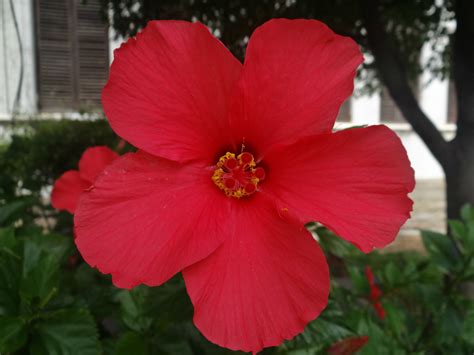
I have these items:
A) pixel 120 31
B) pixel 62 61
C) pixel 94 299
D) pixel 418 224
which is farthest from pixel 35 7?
pixel 94 299

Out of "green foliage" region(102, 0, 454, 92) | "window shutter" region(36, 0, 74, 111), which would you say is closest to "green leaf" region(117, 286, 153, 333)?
"green foliage" region(102, 0, 454, 92)

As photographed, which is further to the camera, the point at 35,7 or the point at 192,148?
the point at 35,7

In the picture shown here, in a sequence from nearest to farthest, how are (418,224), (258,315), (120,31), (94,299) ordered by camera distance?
(258,315)
(94,299)
(120,31)
(418,224)

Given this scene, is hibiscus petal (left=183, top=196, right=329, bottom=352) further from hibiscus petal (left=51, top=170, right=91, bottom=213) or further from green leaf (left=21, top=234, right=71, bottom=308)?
hibiscus petal (left=51, top=170, right=91, bottom=213)

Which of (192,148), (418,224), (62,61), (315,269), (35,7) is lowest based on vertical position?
(418,224)

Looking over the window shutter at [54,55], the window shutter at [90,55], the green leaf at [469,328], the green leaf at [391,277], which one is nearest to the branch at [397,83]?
the green leaf at [391,277]

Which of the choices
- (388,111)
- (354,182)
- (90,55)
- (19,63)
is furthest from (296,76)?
(388,111)

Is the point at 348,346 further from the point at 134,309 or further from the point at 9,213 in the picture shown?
the point at 9,213

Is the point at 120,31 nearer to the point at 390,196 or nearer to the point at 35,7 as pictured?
the point at 390,196

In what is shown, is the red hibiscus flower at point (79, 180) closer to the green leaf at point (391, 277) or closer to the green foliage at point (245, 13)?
the green leaf at point (391, 277)
